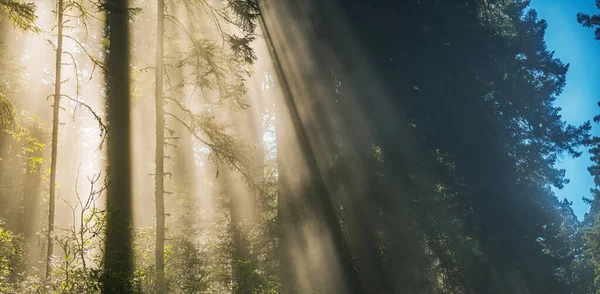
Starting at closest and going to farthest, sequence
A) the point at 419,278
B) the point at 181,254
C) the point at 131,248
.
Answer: the point at 131,248 → the point at 181,254 → the point at 419,278

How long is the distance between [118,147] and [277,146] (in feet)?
15.4

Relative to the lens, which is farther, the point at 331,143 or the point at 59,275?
the point at 331,143

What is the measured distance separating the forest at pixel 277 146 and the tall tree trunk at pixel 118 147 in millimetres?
52

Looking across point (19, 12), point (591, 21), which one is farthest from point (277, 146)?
point (591, 21)

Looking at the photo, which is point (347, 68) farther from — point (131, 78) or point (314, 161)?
point (131, 78)

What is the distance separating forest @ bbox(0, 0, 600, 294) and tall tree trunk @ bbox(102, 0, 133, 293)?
5 centimetres

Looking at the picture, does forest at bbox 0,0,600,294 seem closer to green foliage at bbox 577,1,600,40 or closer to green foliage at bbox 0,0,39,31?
green foliage at bbox 0,0,39,31

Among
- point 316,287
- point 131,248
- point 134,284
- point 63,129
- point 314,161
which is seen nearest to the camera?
point 134,284

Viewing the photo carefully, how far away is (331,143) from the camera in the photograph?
12180mm

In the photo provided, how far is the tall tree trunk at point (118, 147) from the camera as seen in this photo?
7.05 metres

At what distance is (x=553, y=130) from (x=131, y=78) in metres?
22.9

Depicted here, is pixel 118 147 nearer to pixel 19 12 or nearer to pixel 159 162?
pixel 159 162

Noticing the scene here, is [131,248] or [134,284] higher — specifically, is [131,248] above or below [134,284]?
above

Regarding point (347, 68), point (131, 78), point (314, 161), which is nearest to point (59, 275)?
point (131, 78)
